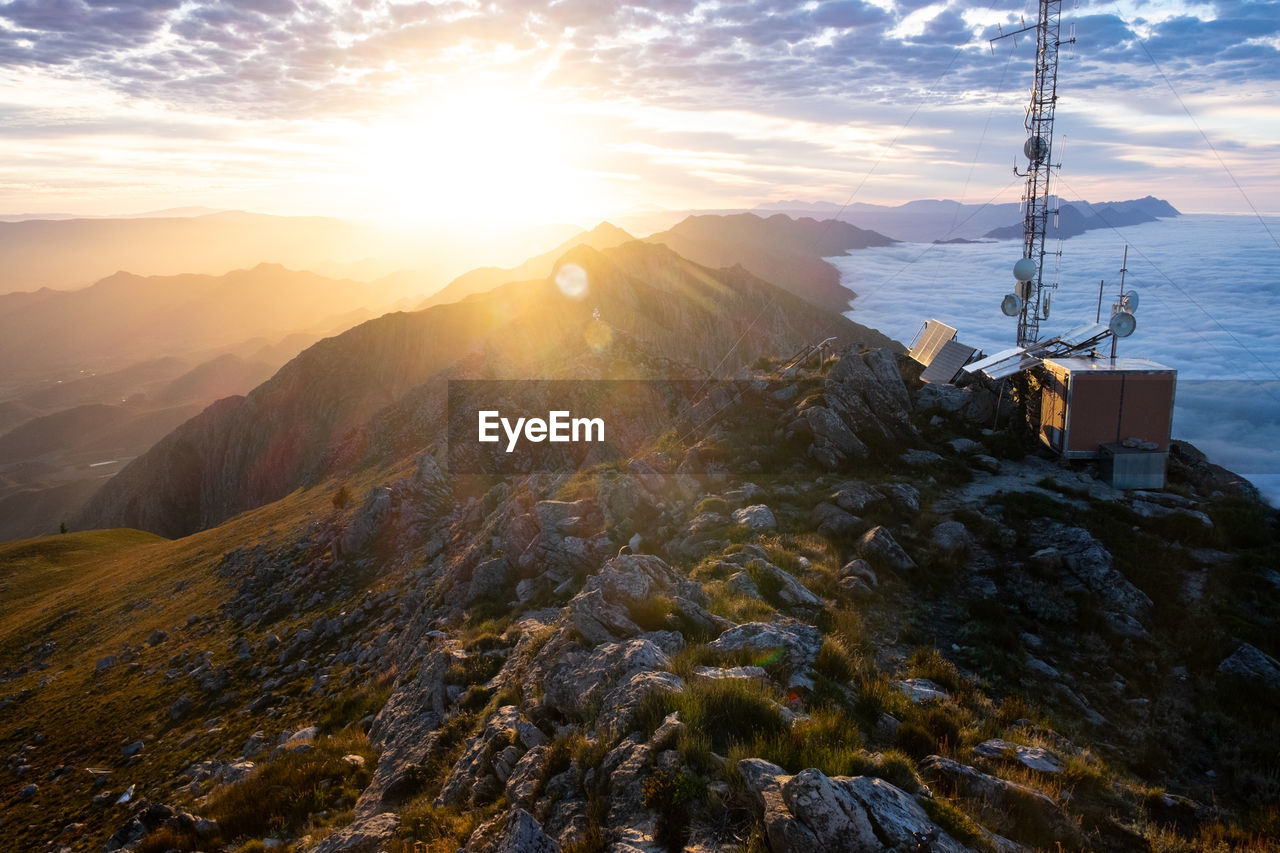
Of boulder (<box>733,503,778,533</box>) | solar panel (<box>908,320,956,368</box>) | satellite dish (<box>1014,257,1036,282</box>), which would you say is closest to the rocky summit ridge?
boulder (<box>733,503,778,533</box>)

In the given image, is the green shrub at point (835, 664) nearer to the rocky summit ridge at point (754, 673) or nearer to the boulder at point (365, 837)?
the rocky summit ridge at point (754, 673)

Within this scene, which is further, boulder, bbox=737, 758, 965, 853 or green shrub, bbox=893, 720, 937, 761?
green shrub, bbox=893, 720, 937, 761

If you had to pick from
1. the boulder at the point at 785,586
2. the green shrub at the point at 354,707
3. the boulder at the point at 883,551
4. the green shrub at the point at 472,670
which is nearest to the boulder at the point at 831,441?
the boulder at the point at 883,551

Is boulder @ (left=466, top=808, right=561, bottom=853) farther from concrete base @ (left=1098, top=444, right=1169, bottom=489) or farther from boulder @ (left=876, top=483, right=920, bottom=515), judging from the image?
concrete base @ (left=1098, top=444, right=1169, bottom=489)

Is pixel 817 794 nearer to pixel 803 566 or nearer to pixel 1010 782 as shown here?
pixel 1010 782

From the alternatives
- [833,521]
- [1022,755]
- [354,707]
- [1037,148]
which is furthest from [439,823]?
[1037,148]

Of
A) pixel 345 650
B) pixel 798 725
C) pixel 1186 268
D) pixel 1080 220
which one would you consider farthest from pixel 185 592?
pixel 1080 220

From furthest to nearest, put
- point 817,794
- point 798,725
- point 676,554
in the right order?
point 676,554, point 798,725, point 817,794
